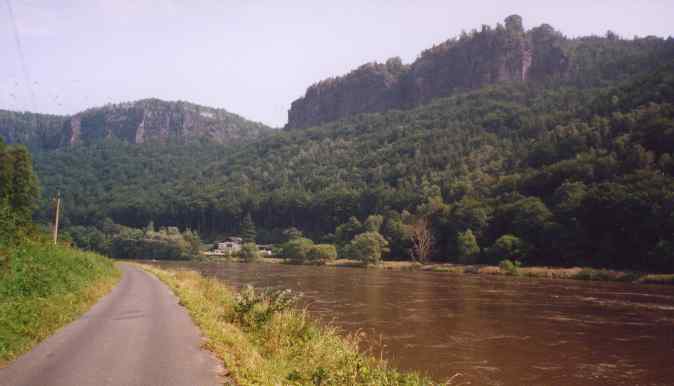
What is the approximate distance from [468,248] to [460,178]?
3881 centimetres

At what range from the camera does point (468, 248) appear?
76.4 m

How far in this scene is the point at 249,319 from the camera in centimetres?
1619

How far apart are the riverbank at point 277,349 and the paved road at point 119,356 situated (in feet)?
1.89

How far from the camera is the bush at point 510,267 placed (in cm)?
6411

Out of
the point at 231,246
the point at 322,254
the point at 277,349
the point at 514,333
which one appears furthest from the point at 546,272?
the point at 231,246

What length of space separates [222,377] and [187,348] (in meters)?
2.84

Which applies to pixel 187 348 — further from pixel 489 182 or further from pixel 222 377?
pixel 489 182

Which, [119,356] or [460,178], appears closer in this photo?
[119,356]

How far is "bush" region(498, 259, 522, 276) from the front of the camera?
64106 mm

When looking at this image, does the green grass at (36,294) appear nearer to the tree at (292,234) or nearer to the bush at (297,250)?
the bush at (297,250)

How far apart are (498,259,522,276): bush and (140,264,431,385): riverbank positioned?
5246 centimetres

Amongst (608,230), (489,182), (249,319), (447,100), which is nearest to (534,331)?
(249,319)

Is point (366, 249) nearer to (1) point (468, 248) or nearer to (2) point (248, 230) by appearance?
(1) point (468, 248)

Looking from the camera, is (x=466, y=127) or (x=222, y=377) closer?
(x=222, y=377)
